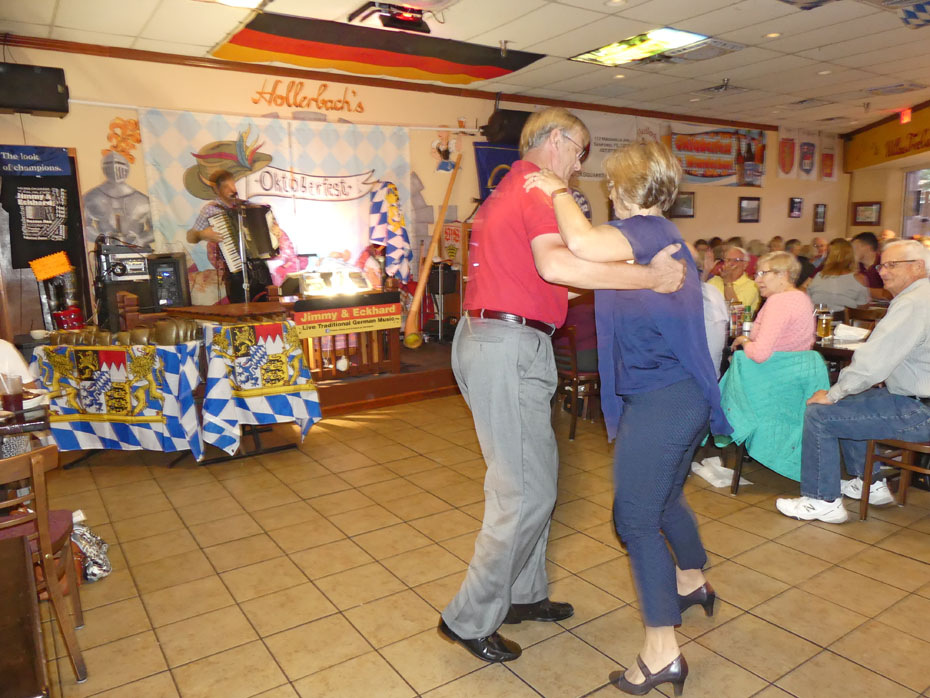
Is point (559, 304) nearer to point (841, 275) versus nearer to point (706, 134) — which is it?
point (841, 275)

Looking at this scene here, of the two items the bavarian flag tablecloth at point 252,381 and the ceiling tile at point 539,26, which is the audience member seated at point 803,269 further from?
the bavarian flag tablecloth at point 252,381

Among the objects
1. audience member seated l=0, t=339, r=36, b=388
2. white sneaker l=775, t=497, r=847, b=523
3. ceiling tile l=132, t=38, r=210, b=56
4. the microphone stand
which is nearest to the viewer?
audience member seated l=0, t=339, r=36, b=388

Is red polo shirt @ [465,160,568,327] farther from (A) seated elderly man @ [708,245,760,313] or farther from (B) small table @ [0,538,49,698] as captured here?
(A) seated elderly man @ [708,245,760,313]

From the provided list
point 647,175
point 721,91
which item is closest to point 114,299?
point 647,175

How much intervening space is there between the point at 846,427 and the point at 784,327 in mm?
579

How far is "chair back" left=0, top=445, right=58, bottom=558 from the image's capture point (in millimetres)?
1906

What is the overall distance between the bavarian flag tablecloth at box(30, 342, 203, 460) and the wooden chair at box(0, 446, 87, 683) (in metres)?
1.74

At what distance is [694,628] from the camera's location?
2451 mm

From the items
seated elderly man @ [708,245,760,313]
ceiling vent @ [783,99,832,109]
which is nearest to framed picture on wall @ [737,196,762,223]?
ceiling vent @ [783,99,832,109]

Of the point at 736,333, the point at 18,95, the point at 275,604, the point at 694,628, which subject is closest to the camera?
the point at 694,628

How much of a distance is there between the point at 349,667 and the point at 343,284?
4332 millimetres

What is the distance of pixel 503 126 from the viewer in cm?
799

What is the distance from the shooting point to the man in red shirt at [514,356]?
203 centimetres

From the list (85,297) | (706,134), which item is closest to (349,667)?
(85,297)
